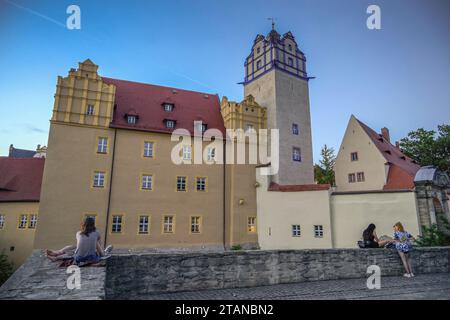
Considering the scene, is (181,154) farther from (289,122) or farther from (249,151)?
(289,122)

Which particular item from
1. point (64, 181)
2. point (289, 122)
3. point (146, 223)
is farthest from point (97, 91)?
point (289, 122)

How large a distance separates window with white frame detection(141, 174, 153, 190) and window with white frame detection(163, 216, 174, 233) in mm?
2285

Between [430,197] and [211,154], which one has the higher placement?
[211,154]

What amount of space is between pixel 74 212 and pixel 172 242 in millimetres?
6143

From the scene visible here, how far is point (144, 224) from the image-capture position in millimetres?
17984

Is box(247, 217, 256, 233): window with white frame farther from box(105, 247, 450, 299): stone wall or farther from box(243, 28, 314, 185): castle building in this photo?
box(105, 247, 450, 299): stone wall

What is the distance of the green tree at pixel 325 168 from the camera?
35.5 metres

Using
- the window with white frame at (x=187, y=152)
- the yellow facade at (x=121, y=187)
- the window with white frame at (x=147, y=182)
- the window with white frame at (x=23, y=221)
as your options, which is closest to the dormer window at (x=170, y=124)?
the yellow facade at (x=121, y=187)

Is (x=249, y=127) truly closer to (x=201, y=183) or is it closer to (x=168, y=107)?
(x=201, y=183)

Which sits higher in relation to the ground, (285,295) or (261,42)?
(261,42)

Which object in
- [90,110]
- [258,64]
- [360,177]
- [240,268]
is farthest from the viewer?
[258,64]

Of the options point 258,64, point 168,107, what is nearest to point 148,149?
point 168,107

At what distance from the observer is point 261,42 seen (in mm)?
24812

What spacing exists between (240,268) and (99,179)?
13.4 metres
